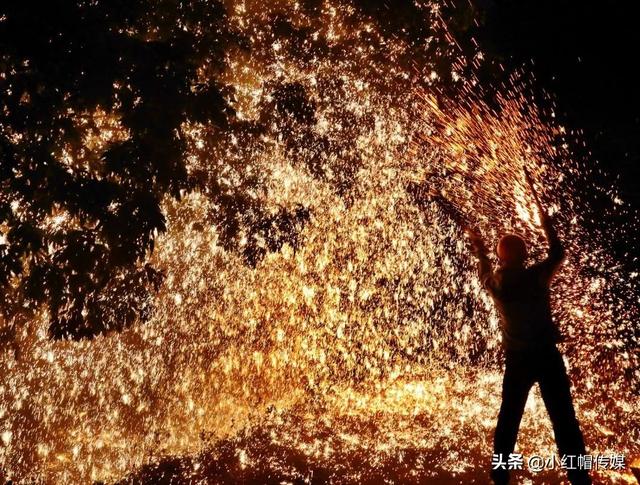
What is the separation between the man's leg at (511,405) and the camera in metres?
3.45

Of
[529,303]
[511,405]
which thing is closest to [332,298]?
[511,405]

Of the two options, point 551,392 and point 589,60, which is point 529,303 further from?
point 589,60

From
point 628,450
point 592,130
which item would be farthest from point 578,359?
point 592,130

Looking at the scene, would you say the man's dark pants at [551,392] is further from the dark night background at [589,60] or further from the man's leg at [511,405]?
the dark night background at [589,60]

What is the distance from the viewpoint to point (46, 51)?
4305 mm

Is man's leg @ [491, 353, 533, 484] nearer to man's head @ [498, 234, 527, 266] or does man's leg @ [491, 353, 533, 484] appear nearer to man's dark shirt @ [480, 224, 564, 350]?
man's dark shirt @ [480, 224, 564, 350]

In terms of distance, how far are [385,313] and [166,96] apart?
30.9 ft

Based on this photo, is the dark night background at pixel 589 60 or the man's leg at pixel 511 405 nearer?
the man's leg at pixel 511 405

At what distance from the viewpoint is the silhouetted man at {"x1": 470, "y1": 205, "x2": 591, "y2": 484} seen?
132 inches

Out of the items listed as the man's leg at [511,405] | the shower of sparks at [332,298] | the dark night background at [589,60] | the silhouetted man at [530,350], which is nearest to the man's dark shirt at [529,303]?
the silhouetted man at [530,350]

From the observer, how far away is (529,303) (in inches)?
135

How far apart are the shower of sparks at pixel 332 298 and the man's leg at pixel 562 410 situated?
91.7 inches

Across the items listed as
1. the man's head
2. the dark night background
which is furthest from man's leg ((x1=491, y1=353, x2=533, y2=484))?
the dark night background

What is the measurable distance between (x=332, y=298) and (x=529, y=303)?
8461mm
